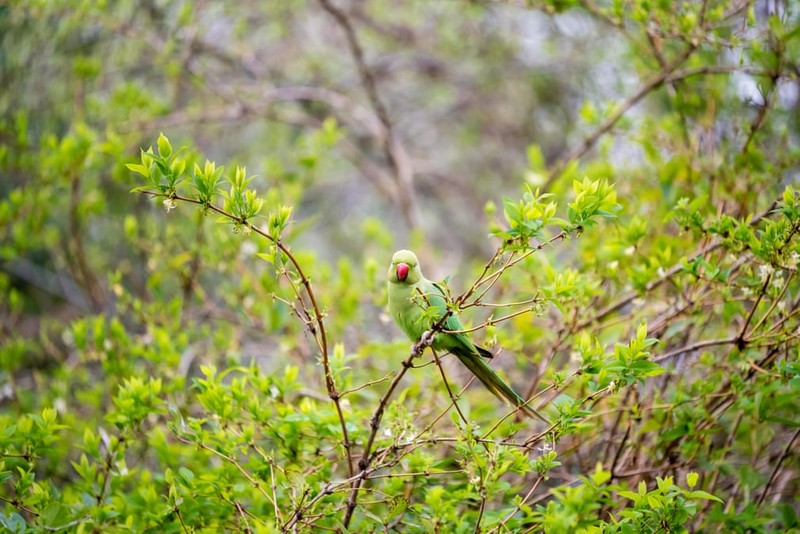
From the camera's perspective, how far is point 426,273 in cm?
565

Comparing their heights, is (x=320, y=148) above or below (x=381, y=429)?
above

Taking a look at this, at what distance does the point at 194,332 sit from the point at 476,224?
15.6 ft

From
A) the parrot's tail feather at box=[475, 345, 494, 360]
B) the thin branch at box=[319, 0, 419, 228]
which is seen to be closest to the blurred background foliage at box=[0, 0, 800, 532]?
the thin branch at box=[319, 0, 419, 228]

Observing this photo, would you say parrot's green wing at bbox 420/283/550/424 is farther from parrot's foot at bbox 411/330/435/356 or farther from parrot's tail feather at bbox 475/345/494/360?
parrot's foot at bbox 411/330/435/356

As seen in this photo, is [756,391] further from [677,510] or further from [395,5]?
[395,5]

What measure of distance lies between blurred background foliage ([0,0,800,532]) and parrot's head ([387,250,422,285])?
0.35 meters

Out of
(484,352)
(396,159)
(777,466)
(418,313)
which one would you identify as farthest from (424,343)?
(396,159)

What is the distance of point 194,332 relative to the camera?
4141 millimetres

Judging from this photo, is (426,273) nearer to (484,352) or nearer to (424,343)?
(484,352)

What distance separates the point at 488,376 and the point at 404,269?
0.58 metres

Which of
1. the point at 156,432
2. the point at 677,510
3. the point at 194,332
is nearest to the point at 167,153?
the point at 156,432

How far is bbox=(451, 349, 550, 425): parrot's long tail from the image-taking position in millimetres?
2518

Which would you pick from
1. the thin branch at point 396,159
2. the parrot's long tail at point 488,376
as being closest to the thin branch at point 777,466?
the parrot's long tail at point 488,376

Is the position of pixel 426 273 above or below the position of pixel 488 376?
above
